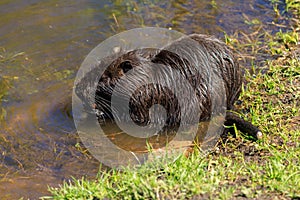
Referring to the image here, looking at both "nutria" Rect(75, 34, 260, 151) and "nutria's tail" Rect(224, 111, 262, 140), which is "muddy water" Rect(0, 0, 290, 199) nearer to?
"nutria" Rect(75, 34, 260, 151)

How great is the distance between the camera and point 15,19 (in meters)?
6.53

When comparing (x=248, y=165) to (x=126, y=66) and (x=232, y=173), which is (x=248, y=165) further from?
(x=126, y=66)

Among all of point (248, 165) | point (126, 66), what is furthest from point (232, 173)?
point (126, 66)

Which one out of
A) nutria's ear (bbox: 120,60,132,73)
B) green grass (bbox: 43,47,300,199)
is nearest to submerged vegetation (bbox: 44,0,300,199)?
green grass (bbox: 43,47,300,199)

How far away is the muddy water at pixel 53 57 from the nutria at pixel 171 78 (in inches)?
21.1

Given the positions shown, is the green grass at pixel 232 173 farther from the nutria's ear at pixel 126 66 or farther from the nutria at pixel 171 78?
the nutria's ear at pixel 126 66

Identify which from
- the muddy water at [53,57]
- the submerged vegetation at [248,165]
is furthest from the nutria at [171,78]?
the muddy water at [53,57]

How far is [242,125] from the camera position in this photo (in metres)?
4.41

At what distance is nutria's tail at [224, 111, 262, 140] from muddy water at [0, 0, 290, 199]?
116 centimetres

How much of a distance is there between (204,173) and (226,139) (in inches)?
35.6

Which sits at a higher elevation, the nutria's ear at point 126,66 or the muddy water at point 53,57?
the nutria's ear at point 126,66

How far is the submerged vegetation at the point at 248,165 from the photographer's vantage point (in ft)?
11.0

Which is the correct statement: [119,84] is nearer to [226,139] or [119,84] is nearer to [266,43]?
Result: [226,139]

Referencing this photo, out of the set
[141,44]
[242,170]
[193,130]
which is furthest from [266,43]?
[242,170]
